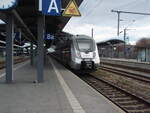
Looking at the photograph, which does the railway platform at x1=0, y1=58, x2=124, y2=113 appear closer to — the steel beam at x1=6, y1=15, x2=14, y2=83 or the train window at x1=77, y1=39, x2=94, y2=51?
the steel beam at x1=6, y1=15, x2=14, y2=83

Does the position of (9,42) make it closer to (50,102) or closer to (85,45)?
(50,102)

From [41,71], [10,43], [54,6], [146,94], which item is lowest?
[146,94]

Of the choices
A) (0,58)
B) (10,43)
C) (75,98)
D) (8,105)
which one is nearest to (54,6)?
(10,43)

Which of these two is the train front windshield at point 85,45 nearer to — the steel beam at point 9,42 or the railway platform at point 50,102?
the steel beam at point 9,42

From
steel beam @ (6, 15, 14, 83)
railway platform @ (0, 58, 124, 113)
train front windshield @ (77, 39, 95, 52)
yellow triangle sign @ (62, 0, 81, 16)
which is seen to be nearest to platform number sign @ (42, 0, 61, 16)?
yellow triangle sign @ (62, 0, 81, 16)

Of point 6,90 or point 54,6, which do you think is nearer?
point 6,90

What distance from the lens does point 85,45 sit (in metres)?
23.2

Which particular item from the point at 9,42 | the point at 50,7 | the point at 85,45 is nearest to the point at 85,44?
the point at 85,45

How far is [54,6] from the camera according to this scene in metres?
12.3

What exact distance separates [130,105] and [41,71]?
4.78m

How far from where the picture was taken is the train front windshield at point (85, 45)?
75.7 ft

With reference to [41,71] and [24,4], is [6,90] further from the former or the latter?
[24,4]

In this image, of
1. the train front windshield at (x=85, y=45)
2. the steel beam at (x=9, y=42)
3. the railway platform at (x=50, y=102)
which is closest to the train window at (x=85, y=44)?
the train front windshield at (x=85, y=45)

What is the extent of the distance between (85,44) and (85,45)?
97mm
